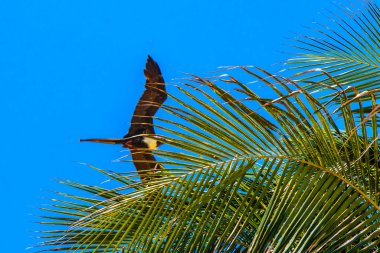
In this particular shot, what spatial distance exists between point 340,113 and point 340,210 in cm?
40

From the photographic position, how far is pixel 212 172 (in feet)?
9.30

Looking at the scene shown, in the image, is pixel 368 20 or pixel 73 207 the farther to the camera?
pixel 368 20

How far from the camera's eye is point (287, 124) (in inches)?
109

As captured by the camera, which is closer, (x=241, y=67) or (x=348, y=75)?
(x=241, y=67)

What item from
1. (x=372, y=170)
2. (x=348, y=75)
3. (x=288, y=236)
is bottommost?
(x=288, y=236)

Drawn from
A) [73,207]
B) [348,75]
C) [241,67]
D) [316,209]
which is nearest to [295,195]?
[316,209]

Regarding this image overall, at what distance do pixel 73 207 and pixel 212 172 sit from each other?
0.67m

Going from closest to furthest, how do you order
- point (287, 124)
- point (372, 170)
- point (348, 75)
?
point (287, 124) → point (372, 170) → point (348, 75)

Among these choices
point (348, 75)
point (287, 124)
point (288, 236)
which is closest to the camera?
point (288, 236)

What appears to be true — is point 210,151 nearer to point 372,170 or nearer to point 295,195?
point 295,195

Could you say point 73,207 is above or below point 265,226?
above

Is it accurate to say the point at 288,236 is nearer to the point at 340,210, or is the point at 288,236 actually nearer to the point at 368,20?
the point at 340,210

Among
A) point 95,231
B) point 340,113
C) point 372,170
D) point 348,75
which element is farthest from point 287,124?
point 348,75

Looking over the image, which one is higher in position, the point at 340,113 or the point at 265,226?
the point at 340,113
